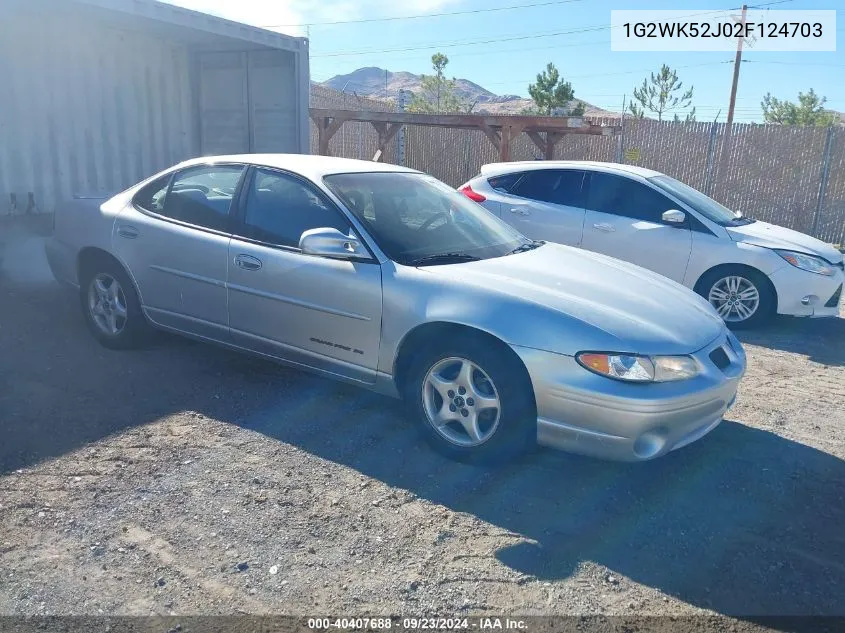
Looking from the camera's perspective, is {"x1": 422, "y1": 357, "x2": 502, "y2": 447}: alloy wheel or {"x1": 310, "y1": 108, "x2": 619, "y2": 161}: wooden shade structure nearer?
{"x1": 422, "y1": 357, "x2": 502, "y2": 447}: alloy wheel

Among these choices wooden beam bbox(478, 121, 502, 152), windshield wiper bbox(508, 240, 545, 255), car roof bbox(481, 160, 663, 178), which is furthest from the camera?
wooden beam bbox(478, 121, 502, 152)

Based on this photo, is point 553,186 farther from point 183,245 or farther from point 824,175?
point 824,175

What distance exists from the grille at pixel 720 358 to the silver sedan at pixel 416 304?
11 mm

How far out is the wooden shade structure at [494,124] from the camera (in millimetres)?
12812

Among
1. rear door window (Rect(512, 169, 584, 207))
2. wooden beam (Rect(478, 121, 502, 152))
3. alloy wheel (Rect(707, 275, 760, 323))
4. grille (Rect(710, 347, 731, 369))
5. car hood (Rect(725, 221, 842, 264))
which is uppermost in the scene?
wooden beam (Rect(478, 121, 502, 152))

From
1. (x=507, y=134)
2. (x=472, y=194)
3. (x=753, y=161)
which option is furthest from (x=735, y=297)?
(x=753, y=161)

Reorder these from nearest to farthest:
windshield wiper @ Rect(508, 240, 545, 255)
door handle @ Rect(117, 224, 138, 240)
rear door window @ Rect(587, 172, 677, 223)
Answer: windshield wiper @ Rect(508, 240, 545, 255)
door handle @ Rect(117, 224, 138, 240)
rear door window @ Rect(587, 172, 677, 223)

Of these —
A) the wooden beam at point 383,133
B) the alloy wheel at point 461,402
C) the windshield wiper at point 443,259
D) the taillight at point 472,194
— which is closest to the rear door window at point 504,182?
the taillight at point 472,194

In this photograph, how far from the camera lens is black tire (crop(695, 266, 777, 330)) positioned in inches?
281

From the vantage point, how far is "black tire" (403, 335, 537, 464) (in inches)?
144

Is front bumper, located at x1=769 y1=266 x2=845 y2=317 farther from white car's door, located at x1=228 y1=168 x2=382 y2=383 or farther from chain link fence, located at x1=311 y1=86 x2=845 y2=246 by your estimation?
chain link fence, located at x1=311 y1=86 x2=845 y2=246

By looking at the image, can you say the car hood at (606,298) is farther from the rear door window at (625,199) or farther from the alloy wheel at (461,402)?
the rear door window at (625,199)

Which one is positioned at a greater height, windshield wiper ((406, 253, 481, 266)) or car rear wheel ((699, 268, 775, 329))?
windshield wiper ((406, 253, 481, 266))

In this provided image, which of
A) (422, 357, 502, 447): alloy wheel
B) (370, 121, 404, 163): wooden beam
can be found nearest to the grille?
(422, 357, 502, 447): alloy wheel
